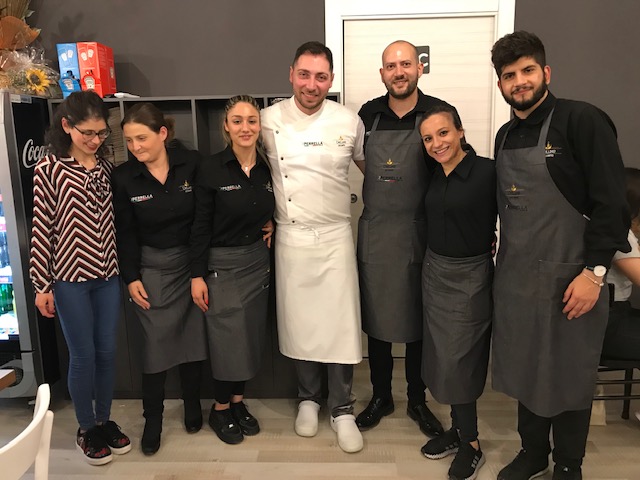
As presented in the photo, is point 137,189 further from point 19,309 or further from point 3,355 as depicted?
point 3,355

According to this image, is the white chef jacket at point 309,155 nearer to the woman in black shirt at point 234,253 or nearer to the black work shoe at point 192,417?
the woman in black shirt at point 234,253

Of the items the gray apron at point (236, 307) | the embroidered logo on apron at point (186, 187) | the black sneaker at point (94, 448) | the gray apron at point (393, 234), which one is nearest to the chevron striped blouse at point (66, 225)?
the embroidered logo on apron at point (186, 187)

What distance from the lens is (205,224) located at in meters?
2.13

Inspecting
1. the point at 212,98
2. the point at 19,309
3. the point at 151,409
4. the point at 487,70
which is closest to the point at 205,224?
the point at 212,98

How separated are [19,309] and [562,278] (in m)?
2.32

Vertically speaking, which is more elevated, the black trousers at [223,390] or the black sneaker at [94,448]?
the black trousers at [223,390]

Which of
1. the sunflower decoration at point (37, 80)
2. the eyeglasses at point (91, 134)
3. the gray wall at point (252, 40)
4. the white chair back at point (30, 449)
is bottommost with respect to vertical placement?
the white chair back at point (30, 449)

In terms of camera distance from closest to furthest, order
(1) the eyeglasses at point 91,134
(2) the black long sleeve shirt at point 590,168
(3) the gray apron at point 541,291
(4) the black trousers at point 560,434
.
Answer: (2) the black long sleeve shirt at point 590,168 → (3) the gray apron at point 541,291 → (4) the black trousers at point 560,434 → (1) the eyeglasses at point 91,134

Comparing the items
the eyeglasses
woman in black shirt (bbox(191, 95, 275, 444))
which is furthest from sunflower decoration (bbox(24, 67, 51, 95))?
woman in black shirt (bbox(191, 95, 275, 444))

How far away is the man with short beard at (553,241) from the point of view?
163 centimetres

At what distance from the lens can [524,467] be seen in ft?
6.54

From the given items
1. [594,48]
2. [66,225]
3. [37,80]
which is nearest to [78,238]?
[66,225]

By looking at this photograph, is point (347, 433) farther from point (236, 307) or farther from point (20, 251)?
point (20, 251)

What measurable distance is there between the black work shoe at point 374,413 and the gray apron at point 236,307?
0.55m
